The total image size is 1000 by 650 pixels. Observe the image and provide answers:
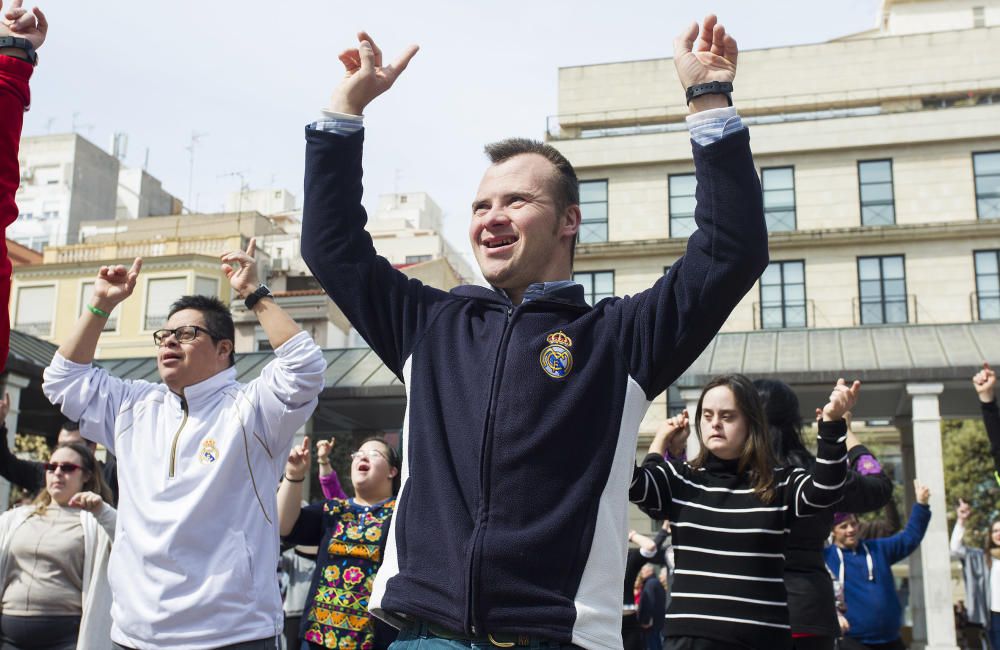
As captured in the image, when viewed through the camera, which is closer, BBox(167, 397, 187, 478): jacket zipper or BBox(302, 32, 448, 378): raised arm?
BBox(302, 32, 448, 378): raised arm

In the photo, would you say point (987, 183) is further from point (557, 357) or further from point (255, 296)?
point (557, 357)

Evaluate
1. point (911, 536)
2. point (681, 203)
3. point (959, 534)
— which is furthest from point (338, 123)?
point (681, 203)

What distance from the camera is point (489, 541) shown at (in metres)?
2.59

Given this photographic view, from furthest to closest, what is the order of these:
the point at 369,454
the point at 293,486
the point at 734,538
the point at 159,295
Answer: the point at 159,295 < the point at 369,454 < the point at 293,486 < the point at 734,538

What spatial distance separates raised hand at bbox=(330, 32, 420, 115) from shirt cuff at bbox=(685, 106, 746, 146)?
Answer: 0.92 m

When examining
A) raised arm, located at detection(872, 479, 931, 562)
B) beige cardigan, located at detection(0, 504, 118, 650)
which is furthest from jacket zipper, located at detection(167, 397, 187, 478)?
raised arm, located at detection(872, 479, 931, 562)

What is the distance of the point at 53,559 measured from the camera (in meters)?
6.89

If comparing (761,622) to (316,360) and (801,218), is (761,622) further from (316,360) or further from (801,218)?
(801,218)

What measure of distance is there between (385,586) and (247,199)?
74974 mm

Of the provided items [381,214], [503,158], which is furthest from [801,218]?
[381,214]

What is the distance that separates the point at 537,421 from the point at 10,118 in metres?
1.64

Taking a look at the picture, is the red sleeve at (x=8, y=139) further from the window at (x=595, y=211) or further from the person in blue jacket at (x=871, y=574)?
the window at (x=595, y=211)

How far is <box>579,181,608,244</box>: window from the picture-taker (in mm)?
39406

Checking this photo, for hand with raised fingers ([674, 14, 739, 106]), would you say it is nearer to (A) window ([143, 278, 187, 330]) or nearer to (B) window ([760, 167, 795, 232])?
(B) window ([760, 167, 795, 232])
